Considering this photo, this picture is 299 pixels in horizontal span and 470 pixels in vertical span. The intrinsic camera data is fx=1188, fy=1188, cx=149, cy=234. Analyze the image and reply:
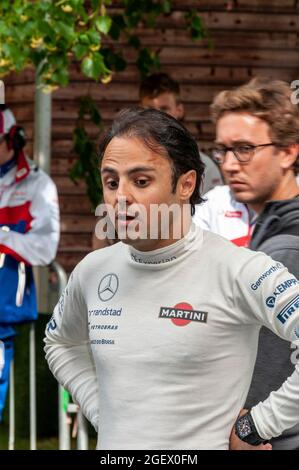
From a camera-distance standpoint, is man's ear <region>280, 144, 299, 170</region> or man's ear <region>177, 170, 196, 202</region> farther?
man's ear <region>280, 144, 299, 170</region>

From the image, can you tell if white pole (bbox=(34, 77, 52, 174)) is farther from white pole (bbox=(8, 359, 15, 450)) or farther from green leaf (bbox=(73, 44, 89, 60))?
green leaf (bbox=(73, 44, 89, 60))

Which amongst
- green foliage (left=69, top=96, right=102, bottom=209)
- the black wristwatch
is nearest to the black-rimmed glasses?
the black wristwatch

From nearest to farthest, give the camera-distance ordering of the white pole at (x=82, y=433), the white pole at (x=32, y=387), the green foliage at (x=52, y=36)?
the green foliage at (x=52, y=36)
the white pole at (x=82, y=433)
the white pole at (x=32, y=387)

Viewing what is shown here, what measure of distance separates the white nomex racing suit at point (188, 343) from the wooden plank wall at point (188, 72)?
6230 millimetres

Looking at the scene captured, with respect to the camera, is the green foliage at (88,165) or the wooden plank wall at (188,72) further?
the wooden plank wall at (188,72)

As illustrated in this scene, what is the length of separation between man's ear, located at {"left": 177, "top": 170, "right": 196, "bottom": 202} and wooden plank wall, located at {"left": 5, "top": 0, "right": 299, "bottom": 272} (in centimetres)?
618

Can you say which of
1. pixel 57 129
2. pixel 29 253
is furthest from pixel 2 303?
pixel 57 129

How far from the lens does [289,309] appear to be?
117 inches

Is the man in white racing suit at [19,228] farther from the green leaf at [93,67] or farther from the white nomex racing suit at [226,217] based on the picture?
the white nomex racing suit at [226,217]

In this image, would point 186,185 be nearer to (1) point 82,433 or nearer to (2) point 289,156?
(2) point 289,156

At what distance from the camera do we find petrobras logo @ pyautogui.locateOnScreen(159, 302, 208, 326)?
300 cm

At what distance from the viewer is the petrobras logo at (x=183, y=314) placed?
3.00 meters

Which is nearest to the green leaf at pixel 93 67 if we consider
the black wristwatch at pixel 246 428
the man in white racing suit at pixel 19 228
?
the man in white racing suit at pixel 19 228
